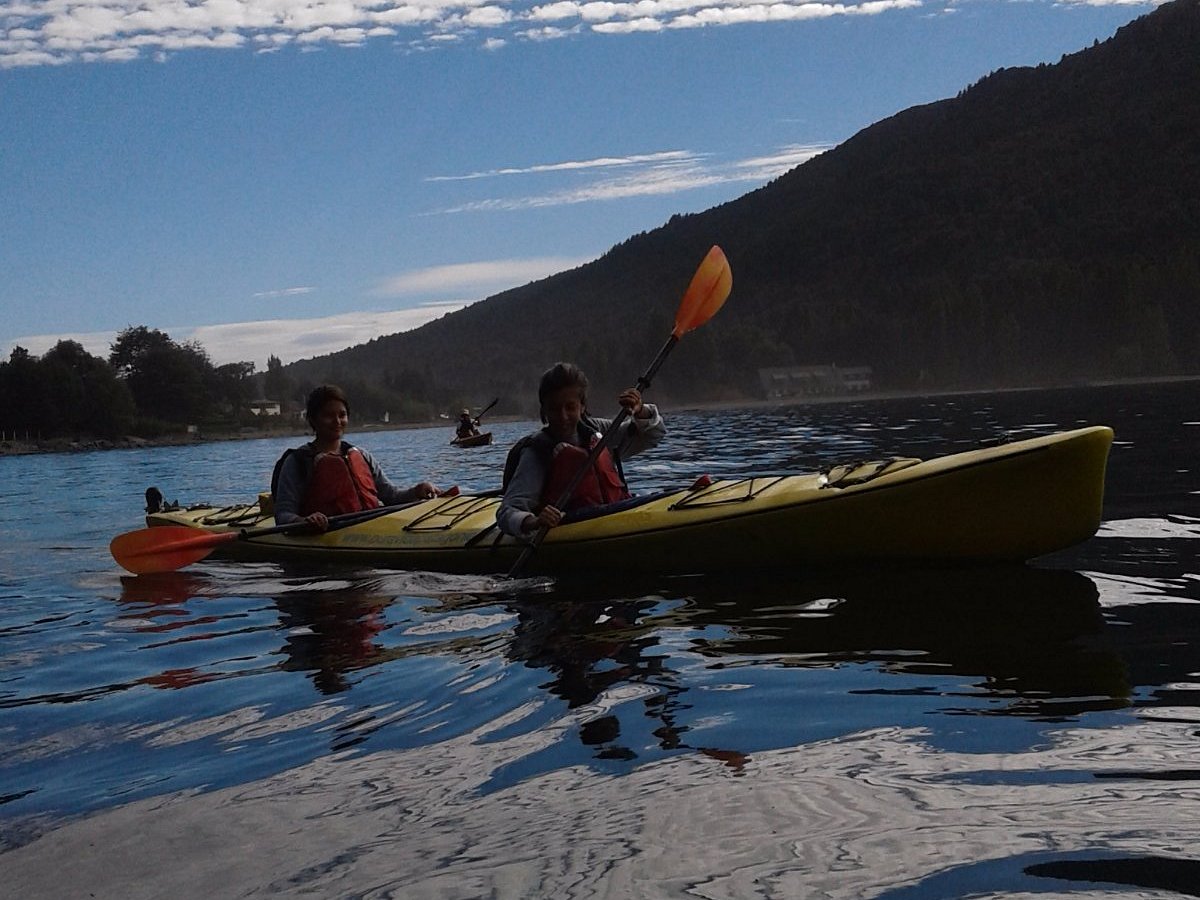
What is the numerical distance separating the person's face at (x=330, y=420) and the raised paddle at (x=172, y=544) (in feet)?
2.28

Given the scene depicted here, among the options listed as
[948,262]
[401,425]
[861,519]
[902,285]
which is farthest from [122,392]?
[861,519]

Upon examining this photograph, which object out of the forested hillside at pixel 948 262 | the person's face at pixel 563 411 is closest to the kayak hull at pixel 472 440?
the person's face at pixel 563 411

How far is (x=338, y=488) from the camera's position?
956 cm

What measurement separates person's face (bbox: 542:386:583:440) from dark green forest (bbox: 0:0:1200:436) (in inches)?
3691

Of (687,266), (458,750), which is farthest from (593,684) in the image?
(687,266)

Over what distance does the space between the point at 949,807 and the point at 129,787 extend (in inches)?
104

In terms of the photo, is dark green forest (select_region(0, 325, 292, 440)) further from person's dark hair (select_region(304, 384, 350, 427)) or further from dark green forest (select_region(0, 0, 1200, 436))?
person's dark hair (select_region(304, 384, 350, 427))

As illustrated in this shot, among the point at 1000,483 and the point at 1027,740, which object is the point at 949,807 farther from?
the point at 1000,483

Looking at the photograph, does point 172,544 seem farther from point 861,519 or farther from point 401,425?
point 401,425

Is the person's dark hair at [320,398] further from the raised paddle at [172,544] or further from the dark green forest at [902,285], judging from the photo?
the dark green forest at [902,285]

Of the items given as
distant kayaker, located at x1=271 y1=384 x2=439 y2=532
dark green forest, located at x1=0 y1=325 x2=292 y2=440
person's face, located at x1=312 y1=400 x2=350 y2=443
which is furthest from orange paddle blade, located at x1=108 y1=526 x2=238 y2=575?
dark green forest, located at x1=0 y1=325 x2=292 y2=440

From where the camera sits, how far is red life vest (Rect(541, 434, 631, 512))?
25.1ft

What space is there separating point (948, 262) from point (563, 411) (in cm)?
13581

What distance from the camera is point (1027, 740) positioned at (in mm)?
3498
